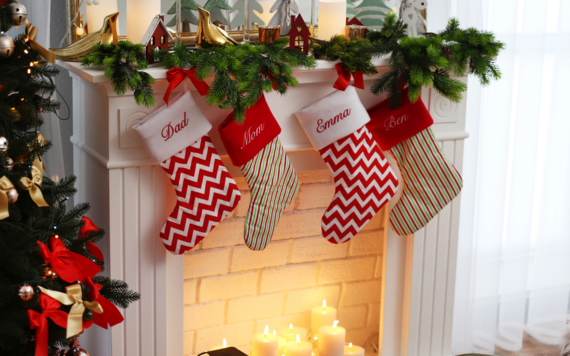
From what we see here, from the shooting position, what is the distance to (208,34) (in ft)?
4.82

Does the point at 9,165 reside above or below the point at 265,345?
above

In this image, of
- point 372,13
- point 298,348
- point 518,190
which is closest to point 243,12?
point 372,13

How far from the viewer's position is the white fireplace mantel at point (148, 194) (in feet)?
4.61

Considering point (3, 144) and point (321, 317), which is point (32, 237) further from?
point (321, 317)

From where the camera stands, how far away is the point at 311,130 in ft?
5.12

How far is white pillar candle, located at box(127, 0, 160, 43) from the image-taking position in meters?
1.43

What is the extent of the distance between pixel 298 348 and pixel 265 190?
526 millimetres

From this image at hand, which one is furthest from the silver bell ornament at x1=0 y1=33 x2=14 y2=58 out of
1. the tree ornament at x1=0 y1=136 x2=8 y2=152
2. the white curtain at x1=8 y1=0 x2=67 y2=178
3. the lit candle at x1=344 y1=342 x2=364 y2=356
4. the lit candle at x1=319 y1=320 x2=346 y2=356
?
the lit candle at x1=344 y1=342 x2=364 y2=356

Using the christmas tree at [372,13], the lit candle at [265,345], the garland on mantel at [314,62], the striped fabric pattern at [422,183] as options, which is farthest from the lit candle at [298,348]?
the christmas tree at [372,13]

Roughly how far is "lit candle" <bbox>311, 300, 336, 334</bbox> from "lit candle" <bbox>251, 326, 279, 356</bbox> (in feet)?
0.59

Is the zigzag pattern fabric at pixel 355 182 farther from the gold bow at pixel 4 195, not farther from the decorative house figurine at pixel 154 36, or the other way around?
the gold bow at pixel 4 195

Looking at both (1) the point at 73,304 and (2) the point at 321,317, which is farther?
(2) the point at 321,317

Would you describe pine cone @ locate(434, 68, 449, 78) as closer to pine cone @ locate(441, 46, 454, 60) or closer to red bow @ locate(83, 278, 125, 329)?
pine cone @ locate(441, 46, 454, 60)

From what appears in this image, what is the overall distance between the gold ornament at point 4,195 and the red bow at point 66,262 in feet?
0.37
